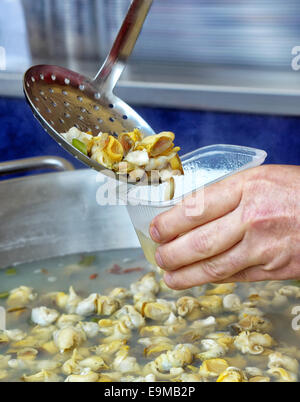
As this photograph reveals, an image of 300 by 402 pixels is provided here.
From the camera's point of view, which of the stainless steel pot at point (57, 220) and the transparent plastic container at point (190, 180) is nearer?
the transparent plastic container at point (190, 180)

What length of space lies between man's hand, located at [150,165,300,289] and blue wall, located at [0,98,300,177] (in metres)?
0.94

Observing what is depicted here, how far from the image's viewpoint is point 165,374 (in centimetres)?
78

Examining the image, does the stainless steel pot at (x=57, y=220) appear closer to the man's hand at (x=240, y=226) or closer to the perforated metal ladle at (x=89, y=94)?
the perforated metal ladle at (x=89, y=94)

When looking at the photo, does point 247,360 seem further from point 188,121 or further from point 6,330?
point 188,121

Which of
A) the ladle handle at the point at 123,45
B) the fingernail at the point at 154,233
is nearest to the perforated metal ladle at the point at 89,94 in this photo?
the ladle handle at the point at 123,45

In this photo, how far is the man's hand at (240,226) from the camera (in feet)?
2.37

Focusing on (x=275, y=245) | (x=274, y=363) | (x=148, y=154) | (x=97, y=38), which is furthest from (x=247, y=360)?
(x=97, y=38)

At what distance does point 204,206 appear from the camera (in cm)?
72

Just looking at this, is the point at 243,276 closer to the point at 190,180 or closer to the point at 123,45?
the point at 190,180

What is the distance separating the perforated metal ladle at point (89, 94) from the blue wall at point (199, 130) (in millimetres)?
842

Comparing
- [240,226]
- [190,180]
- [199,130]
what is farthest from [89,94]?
[199,130]

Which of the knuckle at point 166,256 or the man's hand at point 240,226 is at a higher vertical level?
the man's hand at point 240,226

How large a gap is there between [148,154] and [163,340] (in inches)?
11.5

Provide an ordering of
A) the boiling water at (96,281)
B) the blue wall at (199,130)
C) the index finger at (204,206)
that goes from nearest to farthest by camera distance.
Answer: the index finger at (204,206), the boiling water at (96,281), the blue wall at (199,130)
